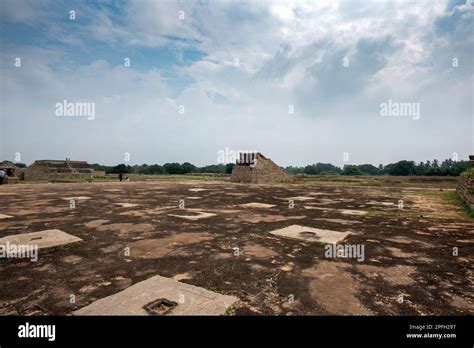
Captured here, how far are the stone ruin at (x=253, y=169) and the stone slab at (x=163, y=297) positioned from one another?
79.6ft

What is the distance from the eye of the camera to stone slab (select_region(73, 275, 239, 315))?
240 centimetres

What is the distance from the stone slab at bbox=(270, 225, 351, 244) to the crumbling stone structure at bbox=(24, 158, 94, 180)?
122ft

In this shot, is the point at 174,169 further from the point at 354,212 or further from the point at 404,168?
the point at 354,212

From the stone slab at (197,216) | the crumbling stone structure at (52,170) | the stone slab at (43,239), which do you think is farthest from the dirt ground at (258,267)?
the crumbling stone structure at (52,170)

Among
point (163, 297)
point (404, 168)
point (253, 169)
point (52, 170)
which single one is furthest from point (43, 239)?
point (404, 168)

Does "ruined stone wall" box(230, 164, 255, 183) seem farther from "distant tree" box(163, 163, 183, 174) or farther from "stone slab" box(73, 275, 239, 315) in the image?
"distant tree" box(163, 163, 183, 174)

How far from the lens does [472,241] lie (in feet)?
15.9

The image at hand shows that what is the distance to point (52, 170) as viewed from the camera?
3647cm

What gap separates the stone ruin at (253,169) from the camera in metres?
27.3

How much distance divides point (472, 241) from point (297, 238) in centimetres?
318
